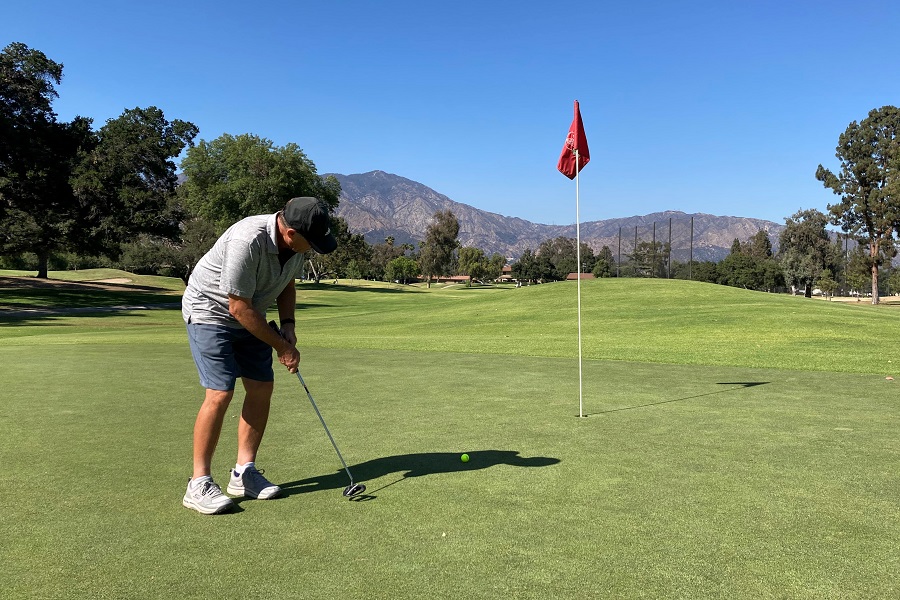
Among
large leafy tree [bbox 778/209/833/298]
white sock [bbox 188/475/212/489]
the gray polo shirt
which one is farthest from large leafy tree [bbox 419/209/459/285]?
white sock [bbox 188/475/212/489]

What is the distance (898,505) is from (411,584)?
3457 mm

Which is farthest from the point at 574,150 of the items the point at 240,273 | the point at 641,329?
the point at 641,329

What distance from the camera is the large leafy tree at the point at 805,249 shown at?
10131cm

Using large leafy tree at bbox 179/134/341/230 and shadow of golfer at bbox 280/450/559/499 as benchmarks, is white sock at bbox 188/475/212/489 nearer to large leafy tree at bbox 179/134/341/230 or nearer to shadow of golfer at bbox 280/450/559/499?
shadow of golfer at bbox 280/450/559/499

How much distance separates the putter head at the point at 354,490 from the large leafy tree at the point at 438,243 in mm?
141873

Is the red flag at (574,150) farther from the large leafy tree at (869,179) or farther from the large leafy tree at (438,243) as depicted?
the large leafy tree at (438,243)

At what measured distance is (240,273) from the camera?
4.24 meters

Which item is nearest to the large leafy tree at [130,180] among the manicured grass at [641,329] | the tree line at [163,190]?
the tree line at [163,190]

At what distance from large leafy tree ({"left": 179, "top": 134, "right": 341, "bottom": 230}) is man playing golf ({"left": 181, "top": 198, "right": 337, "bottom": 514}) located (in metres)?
58.4

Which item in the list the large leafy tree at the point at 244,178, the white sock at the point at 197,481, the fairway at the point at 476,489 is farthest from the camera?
the large leafy tree at the point at 244,178

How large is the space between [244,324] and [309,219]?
871 mm

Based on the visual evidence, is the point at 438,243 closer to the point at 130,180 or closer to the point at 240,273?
the point at 130,180

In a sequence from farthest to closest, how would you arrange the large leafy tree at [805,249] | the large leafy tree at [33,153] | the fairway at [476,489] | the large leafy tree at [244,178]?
the large leafy tree at [805,249]
the large leafy tree at [244,178]
the large leafy tree at [33,153]
the fairway at [476,489]

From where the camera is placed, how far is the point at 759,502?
4184 mm
